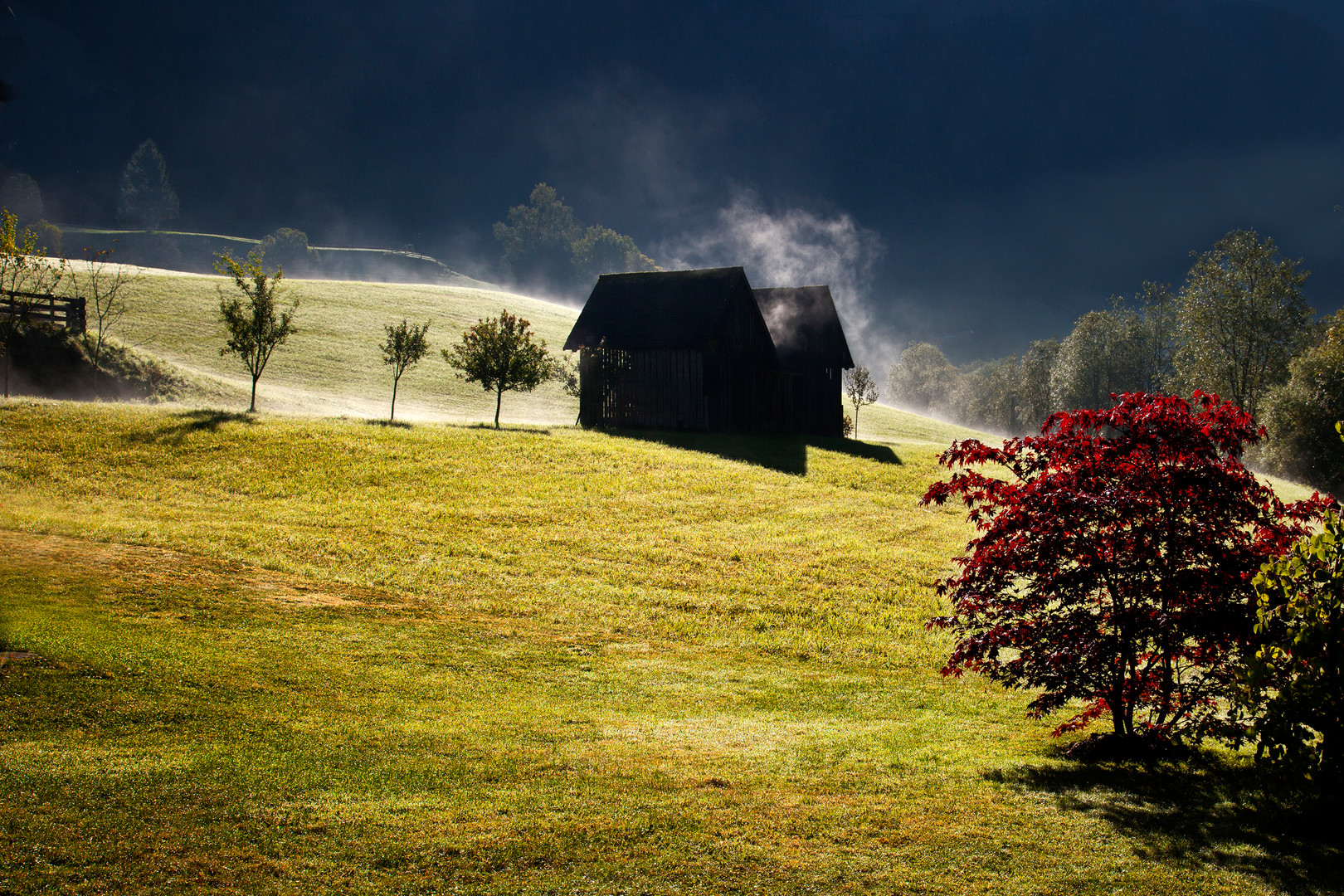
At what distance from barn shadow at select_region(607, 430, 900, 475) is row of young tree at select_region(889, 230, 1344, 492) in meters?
16.0

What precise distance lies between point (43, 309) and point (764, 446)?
3215 cm

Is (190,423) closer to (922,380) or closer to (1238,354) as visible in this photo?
(1238,354)

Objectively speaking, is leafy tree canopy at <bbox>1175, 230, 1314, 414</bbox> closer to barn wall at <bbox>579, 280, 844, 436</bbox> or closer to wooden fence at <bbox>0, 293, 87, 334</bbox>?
barn wall at <bbox>579, 280, 844, 436</bbox>

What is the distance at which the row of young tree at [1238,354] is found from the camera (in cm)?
4819

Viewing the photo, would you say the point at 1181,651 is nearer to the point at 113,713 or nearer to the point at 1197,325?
the point at 113,713

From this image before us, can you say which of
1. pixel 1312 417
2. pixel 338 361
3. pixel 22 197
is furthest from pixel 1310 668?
pixel 22 197

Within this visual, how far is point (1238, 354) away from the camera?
205 ft

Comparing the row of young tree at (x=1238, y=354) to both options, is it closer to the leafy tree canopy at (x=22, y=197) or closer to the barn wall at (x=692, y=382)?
the barn wall at (x=692, y=382)

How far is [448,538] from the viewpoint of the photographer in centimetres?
1914

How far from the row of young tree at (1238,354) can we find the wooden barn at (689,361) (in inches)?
802

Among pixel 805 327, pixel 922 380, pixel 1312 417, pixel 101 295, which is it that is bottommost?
pixel 1312 417

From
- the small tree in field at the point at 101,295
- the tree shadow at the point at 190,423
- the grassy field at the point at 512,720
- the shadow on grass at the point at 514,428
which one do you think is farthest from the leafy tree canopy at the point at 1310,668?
the small tree in field at the point at 101,295

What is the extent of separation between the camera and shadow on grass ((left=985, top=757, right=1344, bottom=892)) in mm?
6559

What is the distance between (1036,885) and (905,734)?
156 inches
